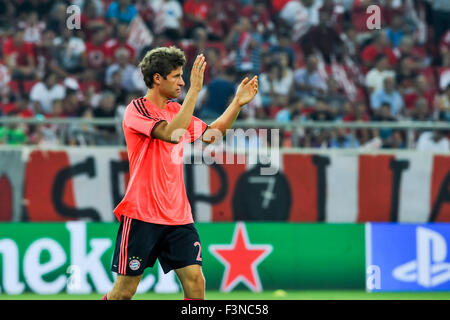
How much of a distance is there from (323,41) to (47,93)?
509 centimetres

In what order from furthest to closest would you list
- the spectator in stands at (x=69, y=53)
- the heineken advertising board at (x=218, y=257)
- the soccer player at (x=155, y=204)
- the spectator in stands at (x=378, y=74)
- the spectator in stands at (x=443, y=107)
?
the spectator in stands at (x=378, y=74) < the spectator in stands at (x=69, y=53) < the spectator in stands at (x=443, y=107) < the heineken advertising board at (x=218, y=257) < the soccer player at (x=155, y=204)

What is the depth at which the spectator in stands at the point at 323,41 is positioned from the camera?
631 inches

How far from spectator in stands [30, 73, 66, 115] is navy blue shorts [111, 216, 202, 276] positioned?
7531 millimetres

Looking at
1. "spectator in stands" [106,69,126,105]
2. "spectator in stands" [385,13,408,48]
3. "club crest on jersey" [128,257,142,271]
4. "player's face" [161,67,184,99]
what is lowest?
"club crest on jersey" [128,257,142,271]

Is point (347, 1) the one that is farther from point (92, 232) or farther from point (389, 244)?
point (92, 232)

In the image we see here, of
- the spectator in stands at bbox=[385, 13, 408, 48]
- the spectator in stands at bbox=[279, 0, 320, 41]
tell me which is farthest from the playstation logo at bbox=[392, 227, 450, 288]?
the spectator in stands at bbox=[385, 13, 408, 48]

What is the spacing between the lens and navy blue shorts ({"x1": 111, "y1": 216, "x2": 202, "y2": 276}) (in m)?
6.41

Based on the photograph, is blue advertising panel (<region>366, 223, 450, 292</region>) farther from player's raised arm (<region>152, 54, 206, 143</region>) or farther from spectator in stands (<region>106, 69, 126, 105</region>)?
player's raised arm (<region>152, 54, 206, 143</region>)

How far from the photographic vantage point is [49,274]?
10961 mm

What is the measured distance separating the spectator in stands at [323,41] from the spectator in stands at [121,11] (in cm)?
302

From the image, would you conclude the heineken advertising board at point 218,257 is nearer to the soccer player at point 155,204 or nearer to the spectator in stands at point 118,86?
the spectator in stands at point 118,86

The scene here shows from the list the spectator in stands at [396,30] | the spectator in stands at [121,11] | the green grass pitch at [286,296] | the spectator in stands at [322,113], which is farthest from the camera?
the spectator in stands at [396,30]

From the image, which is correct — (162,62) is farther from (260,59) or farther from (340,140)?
(260,59)

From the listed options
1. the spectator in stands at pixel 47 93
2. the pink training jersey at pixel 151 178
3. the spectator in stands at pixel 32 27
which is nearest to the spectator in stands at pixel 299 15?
the spectator in stands at pixel 32 27
